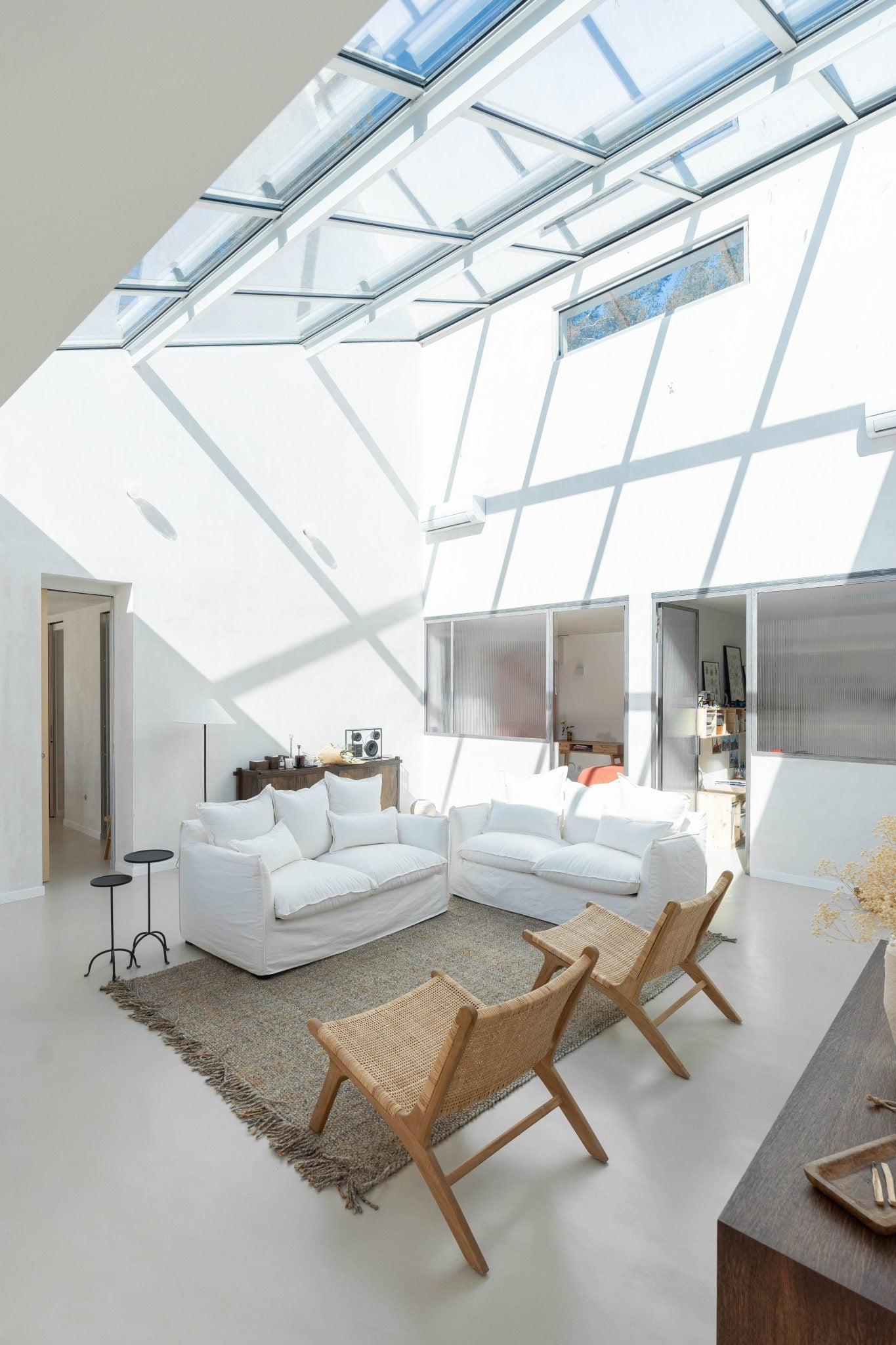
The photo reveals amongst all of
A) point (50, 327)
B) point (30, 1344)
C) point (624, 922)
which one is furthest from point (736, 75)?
point (30, 1344)

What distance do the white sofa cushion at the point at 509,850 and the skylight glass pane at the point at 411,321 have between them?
5.24m

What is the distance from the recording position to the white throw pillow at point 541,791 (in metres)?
5.71

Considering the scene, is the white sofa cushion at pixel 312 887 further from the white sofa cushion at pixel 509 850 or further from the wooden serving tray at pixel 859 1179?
the wooden serving tray at pixel 859 1179

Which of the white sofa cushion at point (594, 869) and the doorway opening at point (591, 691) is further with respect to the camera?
the doorway opening at point (591, 691)

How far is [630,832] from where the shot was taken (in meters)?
4.98

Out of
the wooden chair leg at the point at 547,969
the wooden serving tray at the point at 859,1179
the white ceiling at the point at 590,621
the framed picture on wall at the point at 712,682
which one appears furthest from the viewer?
the framed picture on wall at the point at 712,682

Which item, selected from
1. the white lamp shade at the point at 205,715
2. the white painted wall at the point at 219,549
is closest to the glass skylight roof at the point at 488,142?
the white painted wall at the point at 219,549

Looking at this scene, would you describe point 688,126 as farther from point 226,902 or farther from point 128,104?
point 226,902

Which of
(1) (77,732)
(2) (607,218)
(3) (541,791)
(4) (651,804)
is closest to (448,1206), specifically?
(4) (651,804)

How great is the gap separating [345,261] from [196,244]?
1183mm

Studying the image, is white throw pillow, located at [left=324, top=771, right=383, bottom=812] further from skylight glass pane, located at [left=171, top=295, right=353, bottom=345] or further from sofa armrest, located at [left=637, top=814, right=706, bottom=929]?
skylight glass pane, located at [left=171, top=295, right=353, bottom=345]

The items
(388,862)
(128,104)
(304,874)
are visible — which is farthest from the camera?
(388,862)

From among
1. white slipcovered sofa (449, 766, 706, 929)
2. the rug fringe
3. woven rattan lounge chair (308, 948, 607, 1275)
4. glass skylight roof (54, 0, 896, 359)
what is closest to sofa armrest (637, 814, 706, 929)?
white slipcovered sofa (449, 766, 706, 929)

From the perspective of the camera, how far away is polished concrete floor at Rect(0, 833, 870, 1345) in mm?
1941
